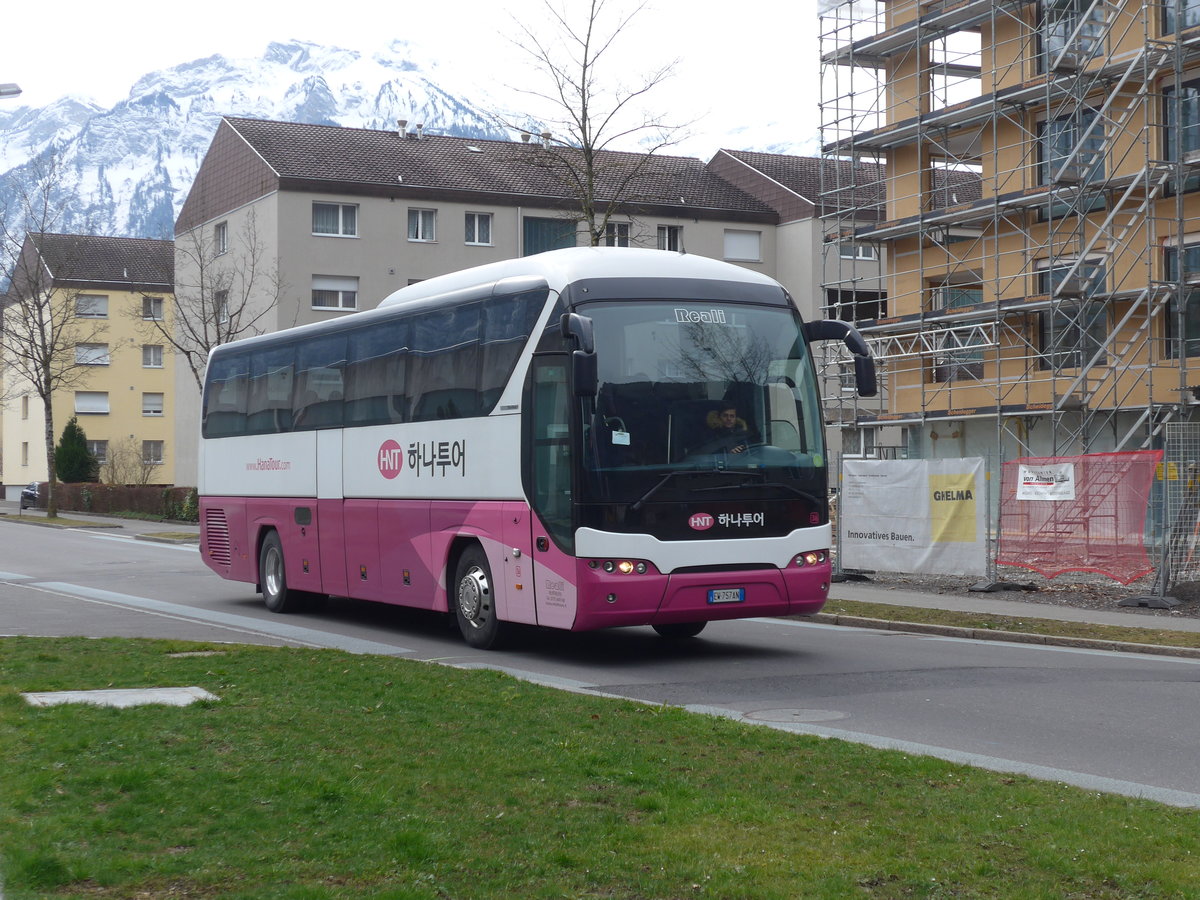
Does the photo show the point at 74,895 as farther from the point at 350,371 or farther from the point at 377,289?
the point at 377,289

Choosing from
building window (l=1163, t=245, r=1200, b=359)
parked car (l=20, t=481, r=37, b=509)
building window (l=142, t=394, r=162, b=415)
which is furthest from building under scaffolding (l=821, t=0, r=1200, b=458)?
building window (l=142, t=394, r=162, b=415)

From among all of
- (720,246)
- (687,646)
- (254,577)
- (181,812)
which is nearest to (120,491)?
(720,246)

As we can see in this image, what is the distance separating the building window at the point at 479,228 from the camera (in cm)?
5491

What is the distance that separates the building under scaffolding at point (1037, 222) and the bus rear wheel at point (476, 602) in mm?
18965

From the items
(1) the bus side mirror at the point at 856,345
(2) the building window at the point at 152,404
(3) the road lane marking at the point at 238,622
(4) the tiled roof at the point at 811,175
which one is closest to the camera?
(1) the bus side mirror at the point at 856,345

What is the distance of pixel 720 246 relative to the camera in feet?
189

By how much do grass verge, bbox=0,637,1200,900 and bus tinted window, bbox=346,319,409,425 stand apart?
22.9 feet

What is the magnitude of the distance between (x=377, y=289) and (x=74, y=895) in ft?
161

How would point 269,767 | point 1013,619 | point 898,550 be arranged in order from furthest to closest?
point 898,550 < point 1013,619 < point 269,767

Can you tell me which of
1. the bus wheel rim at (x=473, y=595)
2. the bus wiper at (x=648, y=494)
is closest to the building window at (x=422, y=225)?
the bus wheel rim at (x=473, y=595)

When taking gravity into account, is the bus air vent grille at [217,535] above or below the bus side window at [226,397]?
below

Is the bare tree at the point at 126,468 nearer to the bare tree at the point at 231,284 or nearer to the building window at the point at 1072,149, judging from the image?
the bare tree at the point at 231,284

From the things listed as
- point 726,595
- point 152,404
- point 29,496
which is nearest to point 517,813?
point 726,595

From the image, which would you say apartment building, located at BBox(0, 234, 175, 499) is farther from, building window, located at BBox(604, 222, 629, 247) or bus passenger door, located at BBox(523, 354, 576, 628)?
bus passenger door, located at BBox(523, 354, 576, 628)
